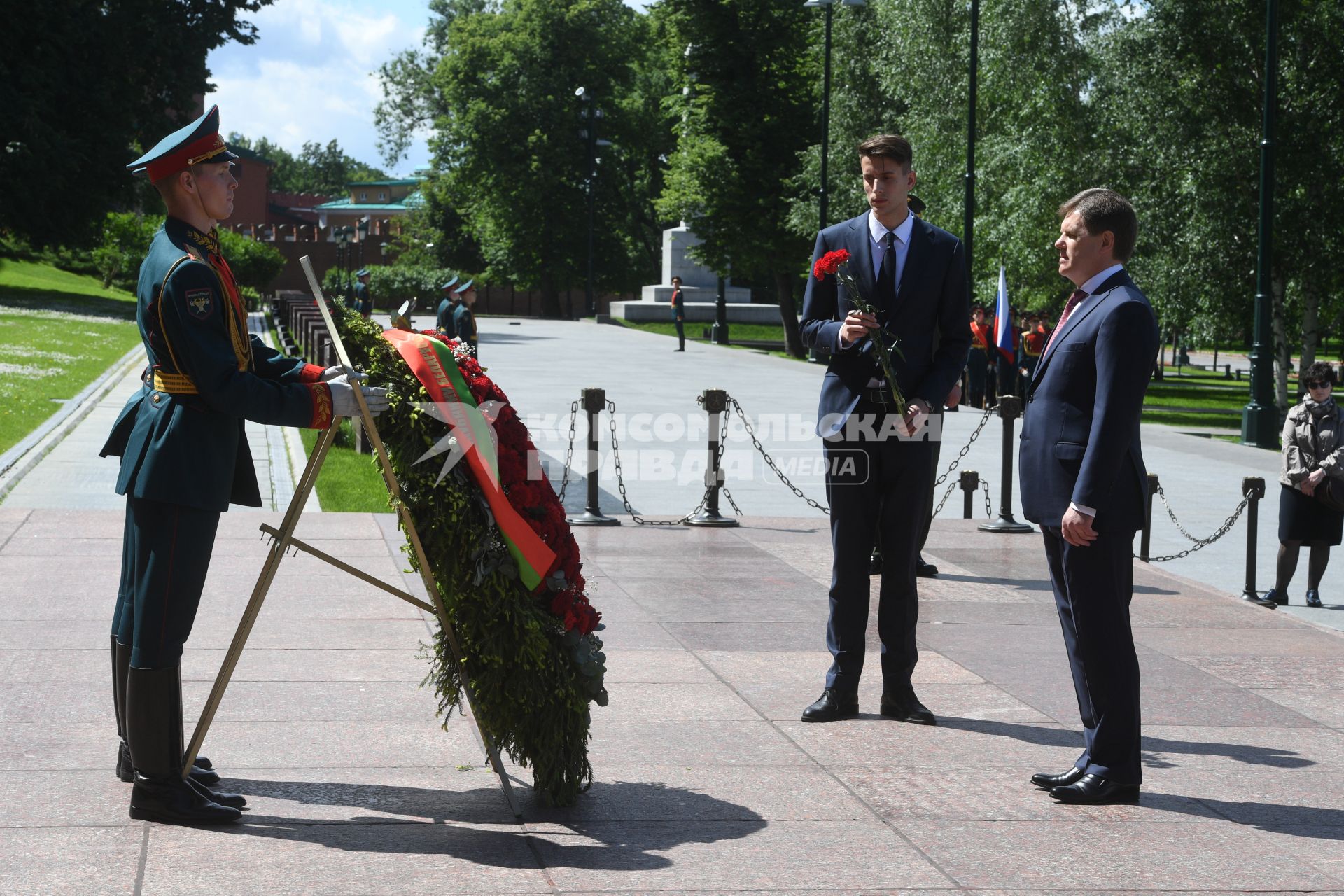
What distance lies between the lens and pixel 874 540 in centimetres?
607

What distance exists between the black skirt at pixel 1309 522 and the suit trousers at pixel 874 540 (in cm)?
498

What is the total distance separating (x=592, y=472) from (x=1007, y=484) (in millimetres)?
3400

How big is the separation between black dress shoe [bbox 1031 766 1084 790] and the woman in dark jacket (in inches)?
205

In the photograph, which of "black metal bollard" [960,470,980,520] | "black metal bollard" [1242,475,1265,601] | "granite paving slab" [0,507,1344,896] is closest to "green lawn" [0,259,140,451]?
"granite paving slab" [0,507,1344,896]

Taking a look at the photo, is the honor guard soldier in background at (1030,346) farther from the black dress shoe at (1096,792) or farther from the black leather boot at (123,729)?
the black leather boot at (123,729)

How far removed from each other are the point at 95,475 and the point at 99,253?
5165 cm

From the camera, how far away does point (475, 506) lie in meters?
4.79

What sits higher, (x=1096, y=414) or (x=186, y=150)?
(x=186, y=150)

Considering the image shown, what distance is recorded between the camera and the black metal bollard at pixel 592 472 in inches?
460

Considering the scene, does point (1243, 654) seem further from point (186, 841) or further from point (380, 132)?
point (380, 132)

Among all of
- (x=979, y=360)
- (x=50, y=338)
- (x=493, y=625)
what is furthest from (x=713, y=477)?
(x=50, y=338)

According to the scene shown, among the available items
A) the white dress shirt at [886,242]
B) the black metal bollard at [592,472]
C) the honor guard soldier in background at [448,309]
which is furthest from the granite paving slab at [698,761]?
the honor guard soldier in background at [448,309]

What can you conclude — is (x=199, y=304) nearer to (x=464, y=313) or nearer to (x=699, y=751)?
(x=699, y=751)

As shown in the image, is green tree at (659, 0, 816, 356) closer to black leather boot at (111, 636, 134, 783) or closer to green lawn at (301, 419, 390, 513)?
green lawn at (301, 419, 390, 513)
